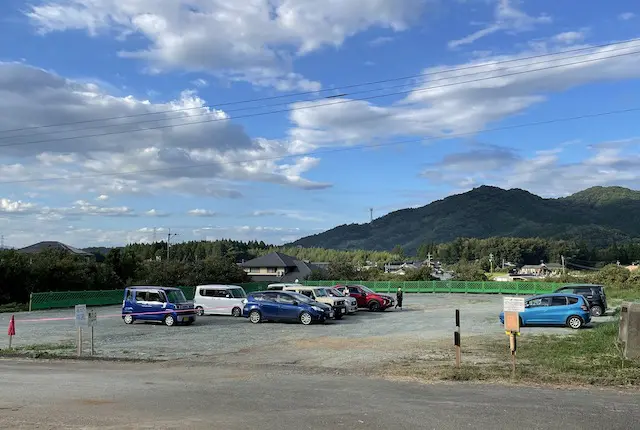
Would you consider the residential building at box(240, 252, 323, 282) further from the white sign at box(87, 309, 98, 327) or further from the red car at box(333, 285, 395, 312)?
the white sign at box(87, 309, 98, 327)

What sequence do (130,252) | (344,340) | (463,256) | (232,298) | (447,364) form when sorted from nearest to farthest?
1. (447,364)
2. (344,340)
3. (232,298)
4. (130,252)
5. (463,256)

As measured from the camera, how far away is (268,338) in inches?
779

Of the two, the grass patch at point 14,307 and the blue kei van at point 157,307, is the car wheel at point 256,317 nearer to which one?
the blue kei van at point 157,307

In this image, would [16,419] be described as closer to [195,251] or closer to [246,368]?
[246,368]

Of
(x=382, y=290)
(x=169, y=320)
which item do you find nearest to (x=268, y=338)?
(x=169, y=320)

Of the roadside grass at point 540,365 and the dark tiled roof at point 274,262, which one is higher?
the dark tiled roof at point 274,262

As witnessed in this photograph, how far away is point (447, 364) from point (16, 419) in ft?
30.6

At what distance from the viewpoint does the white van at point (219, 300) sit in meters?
29.2

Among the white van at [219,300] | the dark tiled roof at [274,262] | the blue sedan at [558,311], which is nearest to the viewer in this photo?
the blue sedan at [558,311]

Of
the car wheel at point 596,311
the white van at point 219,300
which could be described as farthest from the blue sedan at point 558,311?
the white van at point 219,300

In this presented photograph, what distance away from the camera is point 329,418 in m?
7.80

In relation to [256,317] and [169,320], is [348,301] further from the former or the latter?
[169,320]

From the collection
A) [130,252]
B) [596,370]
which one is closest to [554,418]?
[596,370]

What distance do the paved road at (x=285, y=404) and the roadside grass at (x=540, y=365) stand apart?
0.92 metres
